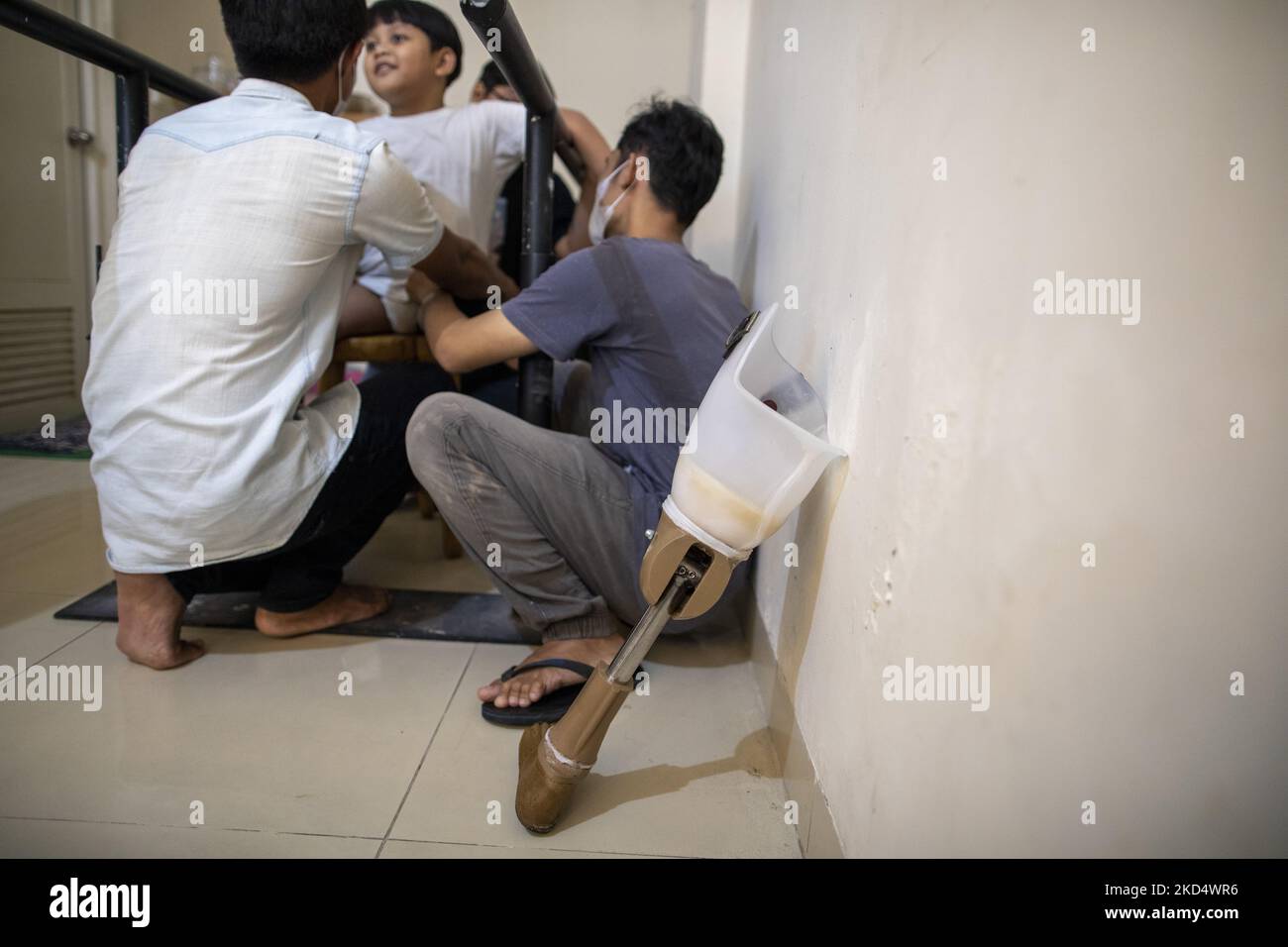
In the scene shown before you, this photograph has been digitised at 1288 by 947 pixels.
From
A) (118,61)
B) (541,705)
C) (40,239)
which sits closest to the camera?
(541,705)

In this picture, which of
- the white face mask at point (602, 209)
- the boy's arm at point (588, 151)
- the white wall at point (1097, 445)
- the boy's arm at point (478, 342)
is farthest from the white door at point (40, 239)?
the white wall at point (1097, 445)

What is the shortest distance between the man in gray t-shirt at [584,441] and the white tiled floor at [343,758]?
0.13 metres

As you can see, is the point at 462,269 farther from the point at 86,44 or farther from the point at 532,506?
the point at 86,44

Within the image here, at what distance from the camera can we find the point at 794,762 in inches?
42.4

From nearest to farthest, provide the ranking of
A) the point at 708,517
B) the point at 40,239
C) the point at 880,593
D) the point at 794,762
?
the point at 880,593, the point at 708,517, the point at 794,762, the point at 40,239

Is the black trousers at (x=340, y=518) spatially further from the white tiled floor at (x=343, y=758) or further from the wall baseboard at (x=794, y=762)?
the wall baseboard at (x=794, y=762)

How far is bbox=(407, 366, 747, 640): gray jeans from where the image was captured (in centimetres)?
136

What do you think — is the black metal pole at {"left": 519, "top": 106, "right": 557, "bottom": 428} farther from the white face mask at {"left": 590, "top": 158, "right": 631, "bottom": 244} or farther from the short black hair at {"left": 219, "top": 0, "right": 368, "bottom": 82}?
the short black hair at {"left": 219, "top": 0, "right": 368, "bottom": 82}

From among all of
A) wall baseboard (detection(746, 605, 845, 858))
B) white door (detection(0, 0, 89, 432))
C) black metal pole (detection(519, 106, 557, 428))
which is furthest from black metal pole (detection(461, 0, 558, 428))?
white door (detection(0, 0, 89, 432))

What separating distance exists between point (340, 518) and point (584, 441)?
48 cm

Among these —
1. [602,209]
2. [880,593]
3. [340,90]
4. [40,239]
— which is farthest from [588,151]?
[40,239]

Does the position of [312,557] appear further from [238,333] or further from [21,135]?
[21,135]

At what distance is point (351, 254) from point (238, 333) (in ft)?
0.84

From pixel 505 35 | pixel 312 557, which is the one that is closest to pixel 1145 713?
pixel 505 35
